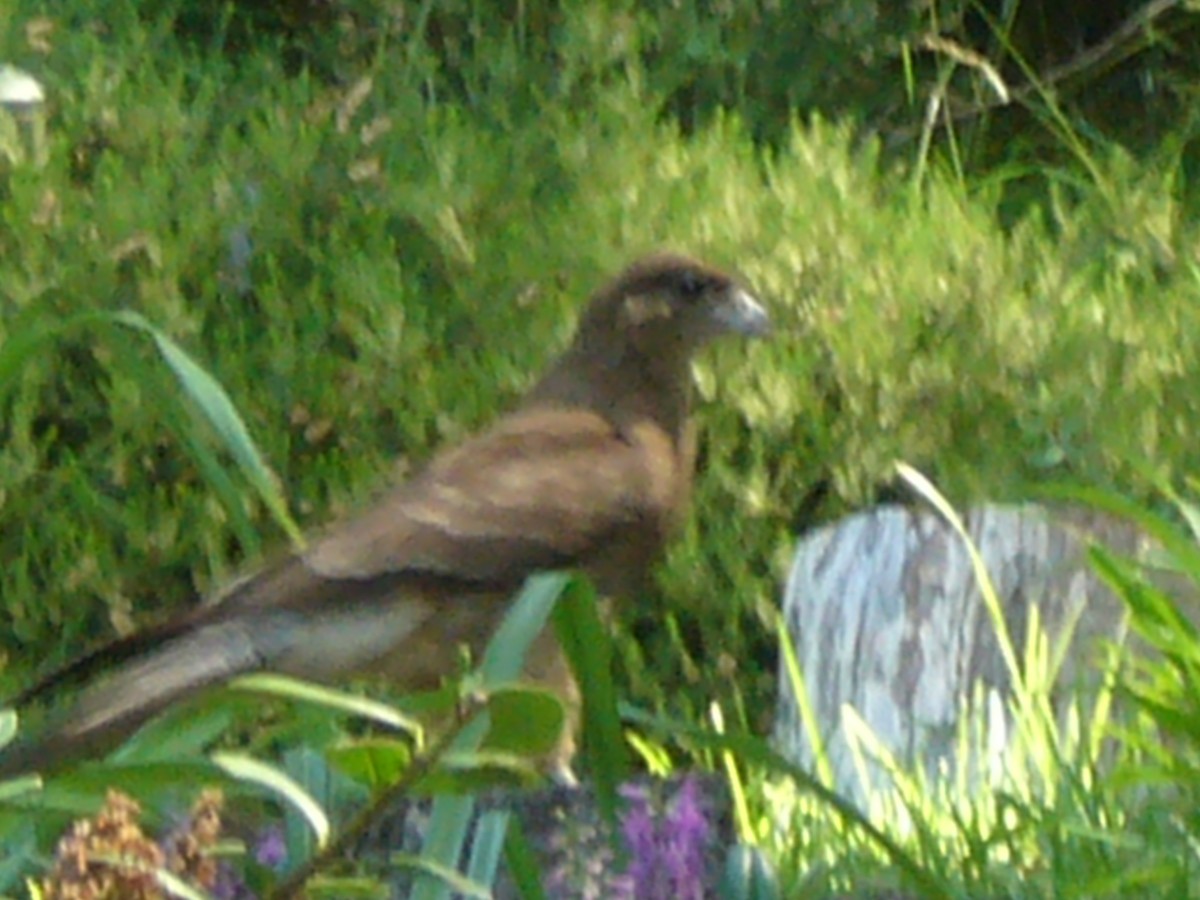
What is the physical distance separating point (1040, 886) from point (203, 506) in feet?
9.03

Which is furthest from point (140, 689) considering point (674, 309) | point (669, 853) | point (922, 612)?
point (674, 309)

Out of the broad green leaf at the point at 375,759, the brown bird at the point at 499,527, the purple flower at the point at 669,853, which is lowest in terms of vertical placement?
the brown bird at the point at 499,527

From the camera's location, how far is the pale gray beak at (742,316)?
520 cm

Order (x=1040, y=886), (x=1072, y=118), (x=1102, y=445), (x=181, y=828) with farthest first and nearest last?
1. (x=1072, y=118)
2. (x=1102, y=445)
3. (x=1040, y=886)
4. (x=181, y=828)

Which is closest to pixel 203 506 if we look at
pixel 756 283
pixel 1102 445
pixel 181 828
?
pixel 756 283

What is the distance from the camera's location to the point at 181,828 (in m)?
2.25

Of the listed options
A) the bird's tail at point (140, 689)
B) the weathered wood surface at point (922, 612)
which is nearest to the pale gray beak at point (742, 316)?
the weathered wood surface at point (922, 612)

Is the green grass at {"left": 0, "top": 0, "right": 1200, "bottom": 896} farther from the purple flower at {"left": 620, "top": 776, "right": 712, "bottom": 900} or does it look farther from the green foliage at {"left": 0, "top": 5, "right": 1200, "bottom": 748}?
the purple flower at {"left": 620, "top": 776, "right": 712, "bottom": 900}

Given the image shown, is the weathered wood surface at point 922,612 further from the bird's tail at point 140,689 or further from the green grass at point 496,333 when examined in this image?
the bird's tail at point 140,689

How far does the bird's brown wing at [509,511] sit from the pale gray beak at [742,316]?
40 cm

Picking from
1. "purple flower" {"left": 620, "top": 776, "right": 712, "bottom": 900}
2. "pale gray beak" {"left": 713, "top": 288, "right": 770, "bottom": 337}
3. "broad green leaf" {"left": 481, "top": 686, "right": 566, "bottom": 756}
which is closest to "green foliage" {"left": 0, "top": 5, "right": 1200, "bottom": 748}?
"pale gray beak" {"left": 713, "top": 288, "right": 770, "bottom": 337}

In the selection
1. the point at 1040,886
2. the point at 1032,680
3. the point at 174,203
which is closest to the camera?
the point at 1040,886

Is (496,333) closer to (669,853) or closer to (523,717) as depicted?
(669,853)

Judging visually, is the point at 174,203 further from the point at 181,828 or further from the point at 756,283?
the point at 181,828
